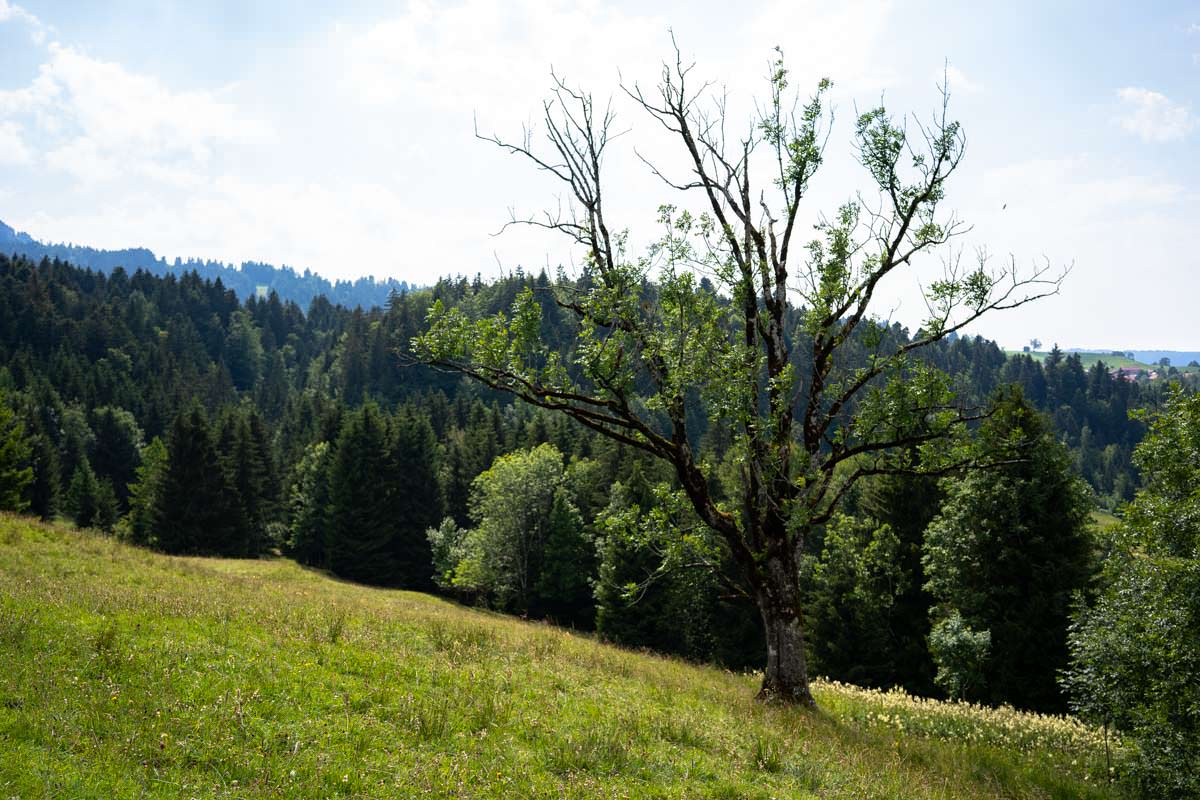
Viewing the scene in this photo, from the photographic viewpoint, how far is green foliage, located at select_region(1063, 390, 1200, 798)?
13.2m

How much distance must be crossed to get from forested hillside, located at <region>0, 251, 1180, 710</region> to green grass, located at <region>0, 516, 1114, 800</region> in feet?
14.3

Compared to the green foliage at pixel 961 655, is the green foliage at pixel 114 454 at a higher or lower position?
higher

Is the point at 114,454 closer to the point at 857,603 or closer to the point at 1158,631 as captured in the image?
the point at 857,603

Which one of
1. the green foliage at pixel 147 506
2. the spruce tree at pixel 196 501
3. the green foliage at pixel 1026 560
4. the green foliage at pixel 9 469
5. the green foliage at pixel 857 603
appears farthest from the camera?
the green foliage at pixel 147 506

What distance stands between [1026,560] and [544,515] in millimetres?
38363

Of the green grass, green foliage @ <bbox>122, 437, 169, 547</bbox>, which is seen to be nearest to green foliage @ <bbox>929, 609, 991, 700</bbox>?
the green grass

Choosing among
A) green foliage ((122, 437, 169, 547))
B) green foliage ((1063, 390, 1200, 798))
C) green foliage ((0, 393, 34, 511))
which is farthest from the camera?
green foliage ((122, 437, 169, 547))

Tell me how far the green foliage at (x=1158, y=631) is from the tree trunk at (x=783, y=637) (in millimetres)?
6253

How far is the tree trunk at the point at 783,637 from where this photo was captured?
15102mm

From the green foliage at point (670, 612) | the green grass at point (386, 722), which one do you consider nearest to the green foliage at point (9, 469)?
the green foliage at point (670, 612)

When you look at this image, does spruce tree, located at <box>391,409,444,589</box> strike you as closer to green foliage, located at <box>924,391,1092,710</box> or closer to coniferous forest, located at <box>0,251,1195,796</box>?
coniferous forest, located at <box>0,251,1195,796</box>

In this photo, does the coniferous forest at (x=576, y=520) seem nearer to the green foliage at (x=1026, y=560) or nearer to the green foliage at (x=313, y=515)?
the green foliage at (x=1026, y=560)

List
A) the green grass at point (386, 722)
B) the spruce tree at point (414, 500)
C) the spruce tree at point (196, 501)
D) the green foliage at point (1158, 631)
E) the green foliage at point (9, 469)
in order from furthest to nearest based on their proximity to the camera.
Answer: the spruce tree at point (414, 500)
the spruce tree at point (196, 501)
the green foliage at point (9, 469)
the green foliage at point (1158, 631)
the green grass at point (386, 722)

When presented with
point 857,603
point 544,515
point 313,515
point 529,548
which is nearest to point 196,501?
point 313,515
